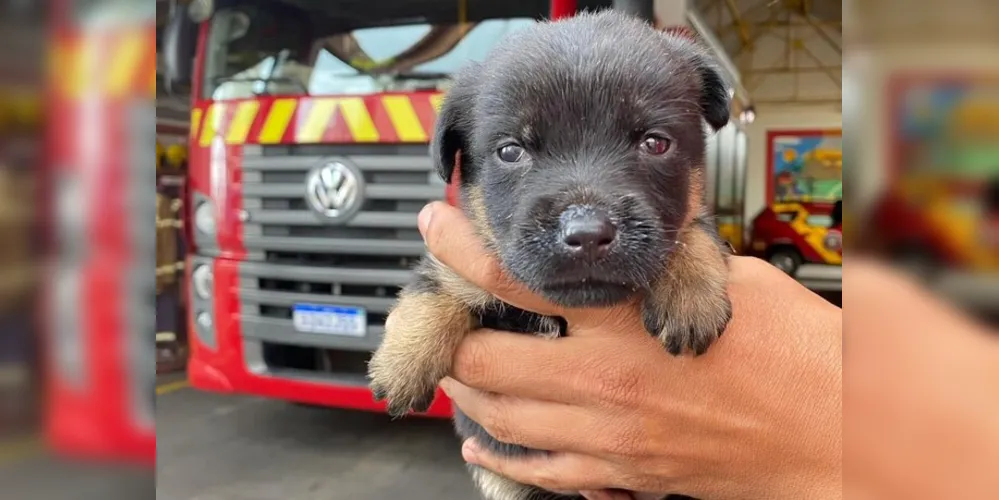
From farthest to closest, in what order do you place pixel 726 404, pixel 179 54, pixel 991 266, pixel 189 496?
pixel 179 54 < pixel 189 496 < pixel 726 404 < pixel 991 266

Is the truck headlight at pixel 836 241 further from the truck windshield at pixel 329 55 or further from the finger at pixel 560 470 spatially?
the truck windshield at pixel 329 55

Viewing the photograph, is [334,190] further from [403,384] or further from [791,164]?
[791,164]

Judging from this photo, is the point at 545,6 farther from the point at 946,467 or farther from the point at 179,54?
the point at 946,467

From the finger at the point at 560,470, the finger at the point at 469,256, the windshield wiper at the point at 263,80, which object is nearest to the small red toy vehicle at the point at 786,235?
the windshield wiper at the point at 263,80

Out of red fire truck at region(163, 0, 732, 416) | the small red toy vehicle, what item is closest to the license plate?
red fire truck at region(163, 0, 732, 416)

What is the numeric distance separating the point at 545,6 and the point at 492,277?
320cm

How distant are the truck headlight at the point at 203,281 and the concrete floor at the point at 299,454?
774 mm

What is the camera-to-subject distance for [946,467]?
2.17 ft

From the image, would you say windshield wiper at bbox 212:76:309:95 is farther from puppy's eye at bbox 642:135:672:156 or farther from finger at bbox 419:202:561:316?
puppy's eye at bbox 642:135:672:156

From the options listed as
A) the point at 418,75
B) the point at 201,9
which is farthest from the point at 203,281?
the point at 418,75

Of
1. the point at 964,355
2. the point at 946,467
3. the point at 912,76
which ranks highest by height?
the point at 912,76

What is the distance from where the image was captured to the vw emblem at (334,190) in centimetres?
529

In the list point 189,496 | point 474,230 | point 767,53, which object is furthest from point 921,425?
point 767,53

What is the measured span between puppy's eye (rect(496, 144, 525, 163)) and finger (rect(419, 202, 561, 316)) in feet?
0.89
